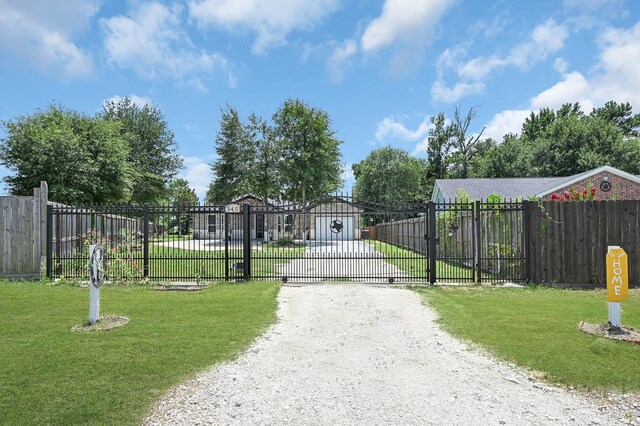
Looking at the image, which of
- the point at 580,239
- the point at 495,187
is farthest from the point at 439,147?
the point at 580,239

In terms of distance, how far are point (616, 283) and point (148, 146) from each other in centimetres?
3700

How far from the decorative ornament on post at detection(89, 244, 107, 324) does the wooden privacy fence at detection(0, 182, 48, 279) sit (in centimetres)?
517

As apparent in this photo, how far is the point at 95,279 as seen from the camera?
20.3 ft

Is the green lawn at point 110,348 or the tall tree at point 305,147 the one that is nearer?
the green lawn at point 110,348

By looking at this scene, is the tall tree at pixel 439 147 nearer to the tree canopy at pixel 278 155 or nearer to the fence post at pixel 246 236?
the tree canopy at pixel 278 155

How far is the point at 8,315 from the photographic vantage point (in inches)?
260

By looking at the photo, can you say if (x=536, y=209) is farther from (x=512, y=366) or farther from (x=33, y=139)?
(x=33, y=139)

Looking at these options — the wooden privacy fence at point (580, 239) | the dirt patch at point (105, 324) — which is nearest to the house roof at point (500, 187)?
the wooden privacy fence at point (580, 239)

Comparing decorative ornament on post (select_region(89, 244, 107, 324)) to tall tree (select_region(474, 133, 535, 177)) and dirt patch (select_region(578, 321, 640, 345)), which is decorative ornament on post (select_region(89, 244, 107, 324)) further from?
tall tree (select_region(474, 133, 535, 177))

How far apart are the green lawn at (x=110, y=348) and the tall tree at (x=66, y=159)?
45.8 feet

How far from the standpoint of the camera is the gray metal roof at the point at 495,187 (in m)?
24.7

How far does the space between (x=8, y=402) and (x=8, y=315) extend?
12.5 feet

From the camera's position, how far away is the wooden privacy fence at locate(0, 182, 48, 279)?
1028 centimetres

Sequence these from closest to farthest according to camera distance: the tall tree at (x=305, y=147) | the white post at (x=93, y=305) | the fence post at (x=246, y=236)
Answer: the white post at (x=93, y=305) < the fence post at (x=246, y=236) < the tall tree at (x=305, y=147)
